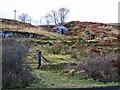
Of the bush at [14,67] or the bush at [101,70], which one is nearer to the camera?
the bush at [14,67]

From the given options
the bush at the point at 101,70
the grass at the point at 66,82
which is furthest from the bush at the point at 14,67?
the bush at the point at 101,70

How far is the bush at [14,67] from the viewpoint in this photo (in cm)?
712

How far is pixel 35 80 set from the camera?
7.98 metres

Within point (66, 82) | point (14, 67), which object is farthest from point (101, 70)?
point (14, 67)

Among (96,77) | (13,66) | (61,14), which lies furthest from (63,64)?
(61,14)

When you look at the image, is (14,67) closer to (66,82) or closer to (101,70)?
(66,82)

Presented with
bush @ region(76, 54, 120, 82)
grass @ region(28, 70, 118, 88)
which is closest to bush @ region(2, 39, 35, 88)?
grass @ region(28, 70, 118, 88)

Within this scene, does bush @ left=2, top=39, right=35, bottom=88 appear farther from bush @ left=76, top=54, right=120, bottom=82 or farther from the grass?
bush @ left=76, top=54, right=120, bottom=82

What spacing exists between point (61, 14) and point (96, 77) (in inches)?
2509

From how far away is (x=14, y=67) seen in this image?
24.9ft

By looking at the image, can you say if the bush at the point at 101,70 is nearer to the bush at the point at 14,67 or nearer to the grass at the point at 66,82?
the grass at the point at 66,82

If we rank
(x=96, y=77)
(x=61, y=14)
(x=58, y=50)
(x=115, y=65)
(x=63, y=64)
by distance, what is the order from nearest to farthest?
(x=96, y=77)
(x=115, y=65)
(x=63, y=64)
(x=58, y=50)
(x=61, y=14)

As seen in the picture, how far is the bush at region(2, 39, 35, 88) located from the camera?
7121 mm

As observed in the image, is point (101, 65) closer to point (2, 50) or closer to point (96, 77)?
point (96, 77)
